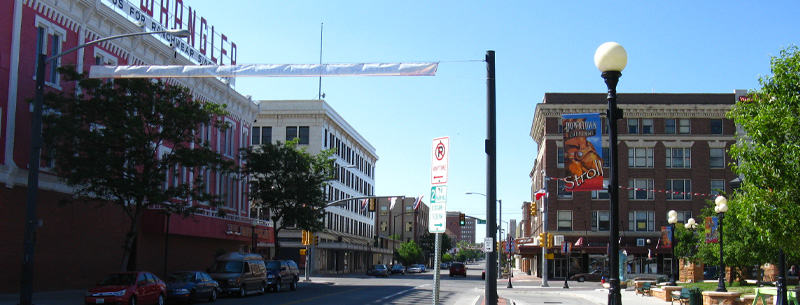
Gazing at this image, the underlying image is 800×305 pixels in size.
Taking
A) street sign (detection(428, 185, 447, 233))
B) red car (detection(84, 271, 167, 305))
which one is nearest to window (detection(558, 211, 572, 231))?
red car (detection(84, 271, 167, 305))

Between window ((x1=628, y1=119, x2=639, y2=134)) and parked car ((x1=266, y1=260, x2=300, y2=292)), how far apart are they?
141 ft

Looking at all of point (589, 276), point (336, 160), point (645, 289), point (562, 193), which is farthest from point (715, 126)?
point (645, 289)

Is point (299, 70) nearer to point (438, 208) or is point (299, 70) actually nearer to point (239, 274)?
point (438, 208)

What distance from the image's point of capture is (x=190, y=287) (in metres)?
28.7

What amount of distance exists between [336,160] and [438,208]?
7533cm

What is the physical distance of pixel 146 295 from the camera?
82.7 ft

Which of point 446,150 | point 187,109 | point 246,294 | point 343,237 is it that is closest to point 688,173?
point 343,237

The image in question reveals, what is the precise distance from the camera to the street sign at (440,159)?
10.4 metres

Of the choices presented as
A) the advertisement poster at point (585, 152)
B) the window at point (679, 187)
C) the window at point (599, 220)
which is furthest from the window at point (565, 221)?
the advertisement poster at point (585, 152)

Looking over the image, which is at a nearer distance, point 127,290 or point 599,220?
point 127,290

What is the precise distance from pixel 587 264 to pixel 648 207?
26.7ft

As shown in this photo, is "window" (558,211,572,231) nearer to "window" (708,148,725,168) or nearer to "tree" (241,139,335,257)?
"window" (708,148,725,168)

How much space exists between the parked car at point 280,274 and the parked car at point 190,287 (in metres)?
8.71

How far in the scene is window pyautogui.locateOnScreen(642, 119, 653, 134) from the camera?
73000 millimetres
